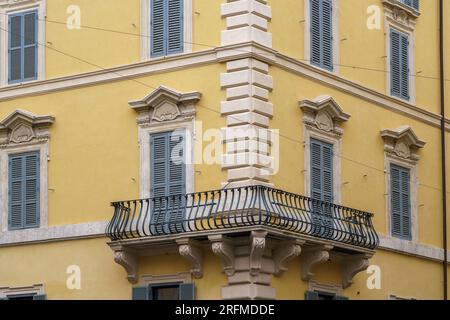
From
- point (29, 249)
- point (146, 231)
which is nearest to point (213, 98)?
point (146, 231)

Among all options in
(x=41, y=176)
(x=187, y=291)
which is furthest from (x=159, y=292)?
(x=41, y=176)

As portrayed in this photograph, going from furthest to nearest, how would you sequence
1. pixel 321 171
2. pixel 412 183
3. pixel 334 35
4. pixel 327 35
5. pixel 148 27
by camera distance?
1. pixel 412 183
2. pixel 334 35
3. pixel 327 35
4. pixel 321 171
5. pixel 148 27

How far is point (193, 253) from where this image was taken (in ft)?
107

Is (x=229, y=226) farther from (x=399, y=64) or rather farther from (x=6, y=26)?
(x=399, y=64)

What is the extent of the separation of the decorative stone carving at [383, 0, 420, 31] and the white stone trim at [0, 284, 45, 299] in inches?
453

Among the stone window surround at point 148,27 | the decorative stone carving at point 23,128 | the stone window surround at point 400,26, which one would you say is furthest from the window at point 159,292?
the stone window surround at point 400,26

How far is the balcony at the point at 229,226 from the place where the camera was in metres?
32.0

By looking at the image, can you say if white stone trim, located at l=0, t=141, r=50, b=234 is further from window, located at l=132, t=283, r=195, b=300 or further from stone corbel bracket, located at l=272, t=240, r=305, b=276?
stone corbel bracket, located at l=272, t=240, r=305, b=276

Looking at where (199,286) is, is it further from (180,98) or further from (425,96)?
(425,96)

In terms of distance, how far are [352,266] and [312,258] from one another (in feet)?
5.99

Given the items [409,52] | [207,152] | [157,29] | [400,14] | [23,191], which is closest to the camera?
[207,152]

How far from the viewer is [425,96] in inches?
1572

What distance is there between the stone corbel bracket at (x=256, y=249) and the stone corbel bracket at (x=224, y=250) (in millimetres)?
517

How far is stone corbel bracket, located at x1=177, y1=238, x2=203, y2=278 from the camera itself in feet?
107
